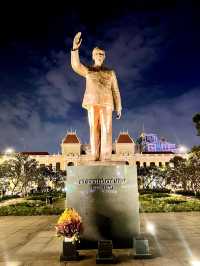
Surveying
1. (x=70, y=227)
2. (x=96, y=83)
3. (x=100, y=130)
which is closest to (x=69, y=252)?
(x=70, y=227)

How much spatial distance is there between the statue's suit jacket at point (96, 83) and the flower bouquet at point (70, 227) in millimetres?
3168

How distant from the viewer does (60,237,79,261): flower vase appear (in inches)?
331

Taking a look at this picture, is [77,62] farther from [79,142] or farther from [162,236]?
[79,142]

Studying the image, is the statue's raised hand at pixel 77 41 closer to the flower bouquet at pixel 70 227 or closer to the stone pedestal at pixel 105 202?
the stone pedestal at pixel 105 202

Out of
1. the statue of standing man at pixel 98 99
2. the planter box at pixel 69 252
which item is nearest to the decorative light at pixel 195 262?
the planter box at pixel 69 252

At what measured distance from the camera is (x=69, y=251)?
8500 millimetres

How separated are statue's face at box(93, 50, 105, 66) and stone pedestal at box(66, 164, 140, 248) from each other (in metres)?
3.01

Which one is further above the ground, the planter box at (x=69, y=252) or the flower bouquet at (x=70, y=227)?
the flower bouquet at (x=70, y=227)

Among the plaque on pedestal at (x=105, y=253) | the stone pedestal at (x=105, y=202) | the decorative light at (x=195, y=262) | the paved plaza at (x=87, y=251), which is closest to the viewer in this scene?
the decorative light at (x=195, y=262)

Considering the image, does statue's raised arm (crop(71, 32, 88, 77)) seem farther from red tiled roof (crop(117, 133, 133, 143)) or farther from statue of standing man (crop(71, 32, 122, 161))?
red tiled roof (crop(117, 133, 133, 143))

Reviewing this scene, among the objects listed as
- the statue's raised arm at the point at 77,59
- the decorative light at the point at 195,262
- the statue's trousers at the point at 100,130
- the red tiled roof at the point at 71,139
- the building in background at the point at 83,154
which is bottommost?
→ the decorative light at the point at 195,262

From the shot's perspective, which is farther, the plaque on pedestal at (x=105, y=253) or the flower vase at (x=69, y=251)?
the flower vase at (x=69, y=251)

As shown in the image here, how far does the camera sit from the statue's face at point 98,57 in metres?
10.6

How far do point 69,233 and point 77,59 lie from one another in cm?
469
